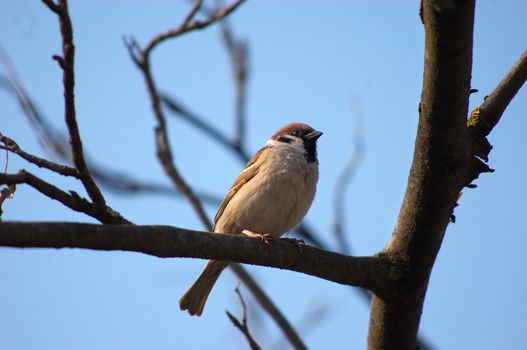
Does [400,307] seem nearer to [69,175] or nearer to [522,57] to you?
[522,57]

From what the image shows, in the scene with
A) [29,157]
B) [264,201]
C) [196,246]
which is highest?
[264,201]

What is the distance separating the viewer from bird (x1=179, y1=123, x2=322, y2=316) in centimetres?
437

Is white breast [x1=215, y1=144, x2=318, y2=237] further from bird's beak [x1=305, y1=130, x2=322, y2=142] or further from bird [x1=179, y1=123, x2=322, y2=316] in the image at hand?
bird's beak [x1=305, y1=130, x2=322, y2=142]

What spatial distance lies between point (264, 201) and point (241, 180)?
0.45 meters

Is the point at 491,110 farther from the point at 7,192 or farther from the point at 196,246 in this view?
the point at 7,192

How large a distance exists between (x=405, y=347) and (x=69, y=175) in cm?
195

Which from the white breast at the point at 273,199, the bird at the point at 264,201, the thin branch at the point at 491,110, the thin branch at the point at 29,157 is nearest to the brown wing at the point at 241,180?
the bird at the point at 264,201

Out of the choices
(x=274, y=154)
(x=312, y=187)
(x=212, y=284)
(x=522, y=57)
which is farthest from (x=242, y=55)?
(x=522, y=57)

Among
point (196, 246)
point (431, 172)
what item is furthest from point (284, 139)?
point (196, 246)

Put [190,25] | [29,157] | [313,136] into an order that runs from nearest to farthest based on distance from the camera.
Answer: [29,157], [190,25], [313,136]

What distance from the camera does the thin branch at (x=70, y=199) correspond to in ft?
7.01

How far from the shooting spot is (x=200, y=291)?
457 centimetres

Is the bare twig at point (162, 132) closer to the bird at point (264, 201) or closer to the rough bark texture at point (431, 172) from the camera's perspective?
the bird at point (264, 201)

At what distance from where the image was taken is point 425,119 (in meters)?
2.57
